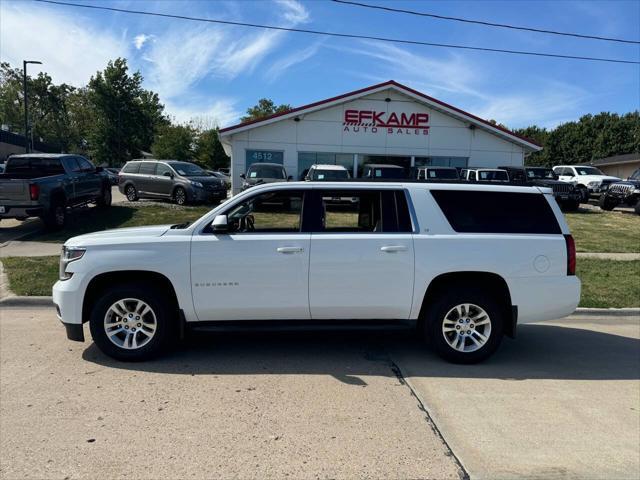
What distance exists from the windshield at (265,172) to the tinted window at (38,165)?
6964mm

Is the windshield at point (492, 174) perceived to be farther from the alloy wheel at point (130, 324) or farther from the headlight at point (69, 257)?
the headlight at point (69, 257)

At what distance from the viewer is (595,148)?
5347 centimetres

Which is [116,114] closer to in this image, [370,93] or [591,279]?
[370,93]

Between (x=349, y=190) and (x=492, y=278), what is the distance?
1.75m

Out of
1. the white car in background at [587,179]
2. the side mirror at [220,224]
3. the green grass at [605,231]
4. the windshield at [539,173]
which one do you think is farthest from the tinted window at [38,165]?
the white car in background at [587,179]

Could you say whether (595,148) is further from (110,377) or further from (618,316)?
(110,377)

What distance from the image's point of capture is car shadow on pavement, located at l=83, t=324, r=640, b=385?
468 centimetres

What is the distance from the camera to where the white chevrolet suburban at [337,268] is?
4.64m

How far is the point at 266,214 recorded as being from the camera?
504cm

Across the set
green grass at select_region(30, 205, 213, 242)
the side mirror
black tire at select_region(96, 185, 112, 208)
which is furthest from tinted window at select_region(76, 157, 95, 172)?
the side mirror

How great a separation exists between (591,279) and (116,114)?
61.5m

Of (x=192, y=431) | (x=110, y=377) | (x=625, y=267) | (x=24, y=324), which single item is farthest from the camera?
(x=625, y=267)

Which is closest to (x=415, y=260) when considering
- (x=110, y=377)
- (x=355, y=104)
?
(x=110, y=377)

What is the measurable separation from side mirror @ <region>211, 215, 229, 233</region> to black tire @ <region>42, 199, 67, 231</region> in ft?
31.0
